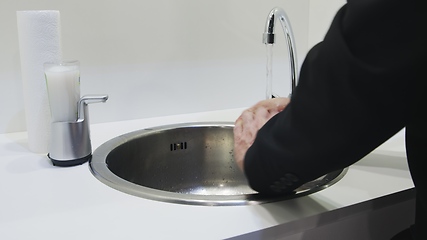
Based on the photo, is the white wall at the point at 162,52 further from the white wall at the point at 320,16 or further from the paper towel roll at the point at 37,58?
the paper towel roll at the point at 37,58

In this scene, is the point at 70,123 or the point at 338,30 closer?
the point at 338,30

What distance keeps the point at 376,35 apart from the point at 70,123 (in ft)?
2.04

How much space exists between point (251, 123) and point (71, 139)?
368 mm

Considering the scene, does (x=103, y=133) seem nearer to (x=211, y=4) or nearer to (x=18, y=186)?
(x=18, y=186)

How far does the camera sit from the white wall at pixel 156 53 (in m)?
1.07

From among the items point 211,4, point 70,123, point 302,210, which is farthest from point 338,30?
point 211,4

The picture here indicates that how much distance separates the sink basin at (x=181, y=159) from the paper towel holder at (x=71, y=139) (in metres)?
0.10

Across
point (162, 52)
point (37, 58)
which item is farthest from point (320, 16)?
point (37, 58)

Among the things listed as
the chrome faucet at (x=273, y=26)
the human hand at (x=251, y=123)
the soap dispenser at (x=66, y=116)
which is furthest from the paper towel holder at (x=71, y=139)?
the chrome faucet at (x=273, y=26)

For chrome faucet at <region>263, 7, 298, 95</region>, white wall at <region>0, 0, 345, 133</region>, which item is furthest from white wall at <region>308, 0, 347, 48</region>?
chrome faucet at <region>263, 7, 298, 95</region>

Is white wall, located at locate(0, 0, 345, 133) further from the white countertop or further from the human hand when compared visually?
the human hand

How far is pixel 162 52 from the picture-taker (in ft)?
4.01

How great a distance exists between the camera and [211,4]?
1.27 m

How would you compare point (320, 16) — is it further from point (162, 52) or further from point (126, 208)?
point (126, 208)
